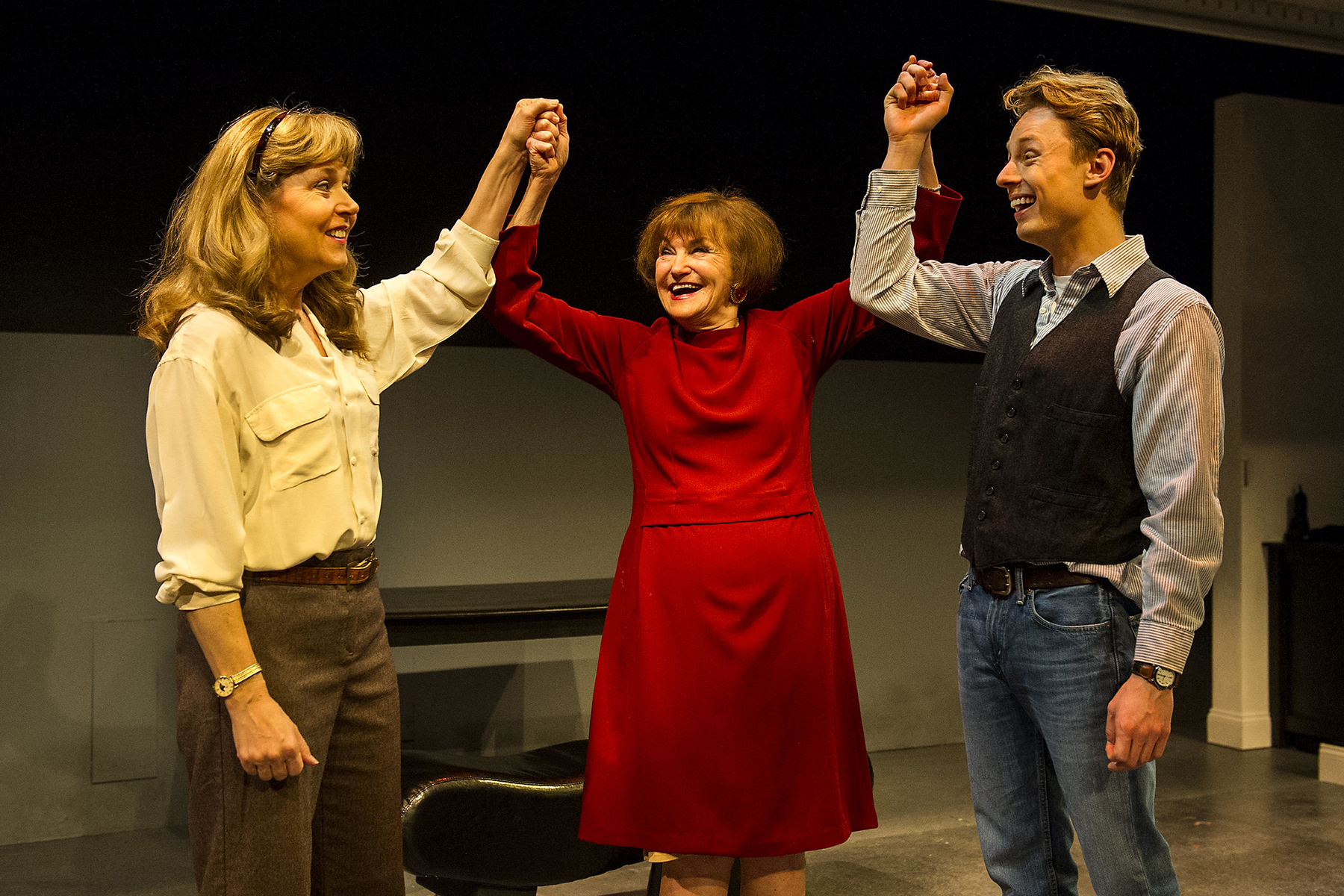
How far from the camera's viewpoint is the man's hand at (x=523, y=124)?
2.00 meters

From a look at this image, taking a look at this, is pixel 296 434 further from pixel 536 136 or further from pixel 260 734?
pixel 536 136

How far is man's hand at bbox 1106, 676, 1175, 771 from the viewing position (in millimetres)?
1554

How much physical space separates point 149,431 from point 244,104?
2.29 metres

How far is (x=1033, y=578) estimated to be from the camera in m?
1.71

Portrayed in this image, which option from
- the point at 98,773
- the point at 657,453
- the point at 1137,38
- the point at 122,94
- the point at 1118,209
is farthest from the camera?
the point at 1137,38

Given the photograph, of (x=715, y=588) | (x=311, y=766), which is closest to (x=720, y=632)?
(x=715, y=588)

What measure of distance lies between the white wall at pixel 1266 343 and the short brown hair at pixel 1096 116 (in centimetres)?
347

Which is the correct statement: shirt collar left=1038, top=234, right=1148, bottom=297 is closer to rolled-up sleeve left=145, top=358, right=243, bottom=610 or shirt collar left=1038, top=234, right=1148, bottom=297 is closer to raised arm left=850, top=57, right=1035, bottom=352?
raised arm left=850, top=57, right=1035, bottom=352

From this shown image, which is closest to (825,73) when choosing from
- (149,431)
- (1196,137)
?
(1196,137)

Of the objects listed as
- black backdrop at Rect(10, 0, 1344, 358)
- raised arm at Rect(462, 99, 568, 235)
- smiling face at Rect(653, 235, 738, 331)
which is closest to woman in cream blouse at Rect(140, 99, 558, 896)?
raised arm at Rect(462, 99, 568, 235)

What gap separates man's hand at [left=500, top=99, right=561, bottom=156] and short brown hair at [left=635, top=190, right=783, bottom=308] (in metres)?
0.28

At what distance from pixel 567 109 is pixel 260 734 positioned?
2.81 metres

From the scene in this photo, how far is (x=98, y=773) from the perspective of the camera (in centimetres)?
374

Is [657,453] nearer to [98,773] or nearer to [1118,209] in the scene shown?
[1118,209]
